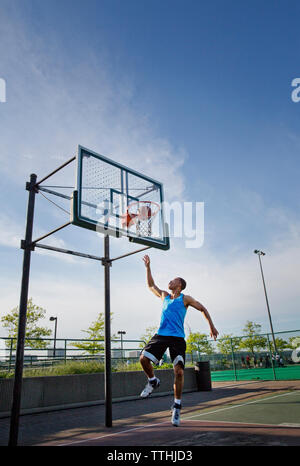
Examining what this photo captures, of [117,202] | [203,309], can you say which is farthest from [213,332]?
[117,202]

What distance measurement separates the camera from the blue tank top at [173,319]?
5.59 m

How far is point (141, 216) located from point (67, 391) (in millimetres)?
7521

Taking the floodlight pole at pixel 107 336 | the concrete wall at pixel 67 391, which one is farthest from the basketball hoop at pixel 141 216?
the concrete wall at pixel 67 391

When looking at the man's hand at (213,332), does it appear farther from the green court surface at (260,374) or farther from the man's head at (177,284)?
the green court surface at (260,374)

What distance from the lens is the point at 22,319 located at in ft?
22.4

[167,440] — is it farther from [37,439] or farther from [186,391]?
[186,391]

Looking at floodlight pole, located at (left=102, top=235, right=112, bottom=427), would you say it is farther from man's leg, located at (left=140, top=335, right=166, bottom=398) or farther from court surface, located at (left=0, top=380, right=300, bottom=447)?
man's leg, located at (left=140, top=335, right=166, bottom=398)

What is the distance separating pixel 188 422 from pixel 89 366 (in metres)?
7.12

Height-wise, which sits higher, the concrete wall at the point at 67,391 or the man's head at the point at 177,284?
the man's head at the point at 177,284

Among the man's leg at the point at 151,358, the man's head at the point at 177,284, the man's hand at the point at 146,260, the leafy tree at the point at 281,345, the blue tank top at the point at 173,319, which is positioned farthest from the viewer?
the leafy tree at the point at 281,345

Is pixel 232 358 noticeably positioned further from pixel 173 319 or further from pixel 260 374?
pixel 173 319

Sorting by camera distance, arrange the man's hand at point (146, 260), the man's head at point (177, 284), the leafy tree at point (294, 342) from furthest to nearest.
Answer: the leafy tree at point (294, 342)
the man's hand at point (146, 260)
the man's head at point (177, 284)

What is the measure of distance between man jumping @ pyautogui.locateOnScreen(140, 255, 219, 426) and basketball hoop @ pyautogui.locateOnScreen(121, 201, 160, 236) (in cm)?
265

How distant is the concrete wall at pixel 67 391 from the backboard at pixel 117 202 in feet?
21.4
